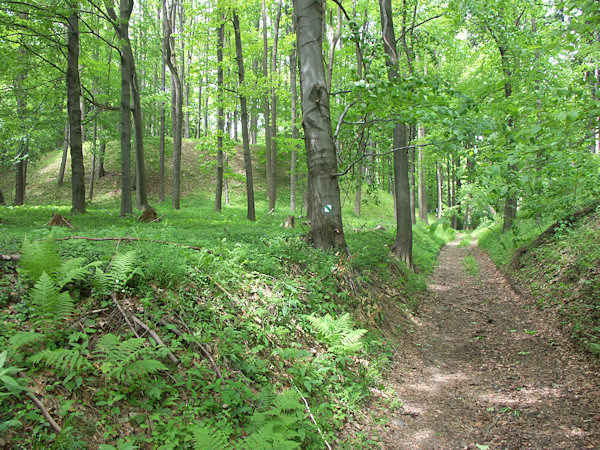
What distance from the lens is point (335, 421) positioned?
11.2 feet

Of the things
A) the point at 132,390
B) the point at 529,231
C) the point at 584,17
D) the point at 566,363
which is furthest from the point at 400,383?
the point at 529,231

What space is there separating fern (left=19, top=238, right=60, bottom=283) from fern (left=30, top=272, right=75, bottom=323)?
0.35 m

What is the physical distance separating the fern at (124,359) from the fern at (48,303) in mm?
475

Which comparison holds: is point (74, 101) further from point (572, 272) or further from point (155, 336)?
point (572, 272)

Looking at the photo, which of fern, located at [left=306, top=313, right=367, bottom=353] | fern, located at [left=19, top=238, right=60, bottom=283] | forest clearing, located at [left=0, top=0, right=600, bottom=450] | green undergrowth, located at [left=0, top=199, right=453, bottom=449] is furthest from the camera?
fern, located at [left=306, top=313, right=367, bottom=353]

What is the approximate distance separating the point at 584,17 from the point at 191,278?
5041mm

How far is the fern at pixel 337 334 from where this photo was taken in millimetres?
4352

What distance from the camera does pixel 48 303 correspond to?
299cm

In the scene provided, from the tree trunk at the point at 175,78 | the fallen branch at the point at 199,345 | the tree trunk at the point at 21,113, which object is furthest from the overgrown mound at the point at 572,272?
the tree trunk at the point at 175,78

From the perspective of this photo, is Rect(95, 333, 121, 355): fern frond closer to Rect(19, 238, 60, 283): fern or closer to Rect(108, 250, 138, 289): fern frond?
Rect(108, 250, 138, 289): fern frond

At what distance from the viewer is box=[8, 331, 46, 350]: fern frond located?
255 cm

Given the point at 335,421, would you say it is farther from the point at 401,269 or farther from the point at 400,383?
the point at 401,269

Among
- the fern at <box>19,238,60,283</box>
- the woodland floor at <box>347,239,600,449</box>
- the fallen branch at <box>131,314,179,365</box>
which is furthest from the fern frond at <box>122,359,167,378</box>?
the woodland floor at <box>347,239,600,449</box>

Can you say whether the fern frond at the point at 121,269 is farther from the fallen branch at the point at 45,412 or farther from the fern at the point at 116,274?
the fallen branch at the point at 45,412
